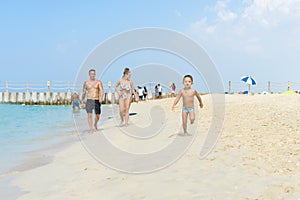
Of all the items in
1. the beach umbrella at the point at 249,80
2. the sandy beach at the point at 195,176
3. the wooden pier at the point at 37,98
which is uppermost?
the beach umbrella at the point at 249,80

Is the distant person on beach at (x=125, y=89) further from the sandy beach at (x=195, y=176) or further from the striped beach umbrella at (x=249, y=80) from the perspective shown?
the striped beach umbrella at (x=249, y=80)

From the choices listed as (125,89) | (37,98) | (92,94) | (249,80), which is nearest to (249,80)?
(249,80)

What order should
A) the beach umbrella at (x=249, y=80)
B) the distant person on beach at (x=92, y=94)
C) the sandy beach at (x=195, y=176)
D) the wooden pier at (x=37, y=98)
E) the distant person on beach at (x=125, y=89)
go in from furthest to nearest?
1. the wooden pier at (x=37, y=98)
2. the beach umbrella at (x=249, y=80)
3. the distant person on beach at (x=125, y=89)
4. the distant person on beach at (x=92, y=94)
5. the sandy beach at (x=195, y=176)

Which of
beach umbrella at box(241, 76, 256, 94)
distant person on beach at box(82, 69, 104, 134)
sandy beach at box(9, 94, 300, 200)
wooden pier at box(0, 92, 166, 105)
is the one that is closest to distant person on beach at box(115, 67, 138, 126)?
distant person on beach at box(82, 69, 104, 134)

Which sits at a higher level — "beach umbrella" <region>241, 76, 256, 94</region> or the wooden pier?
"beach umbrella" <region>241, 76, 256, 94</region>

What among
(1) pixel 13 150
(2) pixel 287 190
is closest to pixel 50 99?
(1) pixel 13 150

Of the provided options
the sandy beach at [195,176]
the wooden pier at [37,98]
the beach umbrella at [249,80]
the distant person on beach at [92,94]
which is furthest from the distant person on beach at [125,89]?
the wooden pier at [37,98]

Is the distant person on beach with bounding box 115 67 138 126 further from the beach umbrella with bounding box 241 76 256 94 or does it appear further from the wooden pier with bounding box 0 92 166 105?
the wooden pier with bounding box 0 92 166 105

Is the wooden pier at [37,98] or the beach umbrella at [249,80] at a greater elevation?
the beach umbrella at [249,80]

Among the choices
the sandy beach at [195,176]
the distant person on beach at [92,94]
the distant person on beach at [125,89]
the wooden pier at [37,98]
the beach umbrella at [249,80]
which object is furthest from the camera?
the wooden pier at [37,98]

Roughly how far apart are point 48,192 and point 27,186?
0.61m

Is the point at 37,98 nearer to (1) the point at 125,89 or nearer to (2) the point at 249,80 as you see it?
(2) the point at 249,80

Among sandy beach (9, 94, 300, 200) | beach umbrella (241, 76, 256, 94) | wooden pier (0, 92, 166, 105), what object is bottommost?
sandy beach (9, 94, 300, 200)

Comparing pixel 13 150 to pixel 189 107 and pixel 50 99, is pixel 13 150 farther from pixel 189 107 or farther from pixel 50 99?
pixel 50 99
